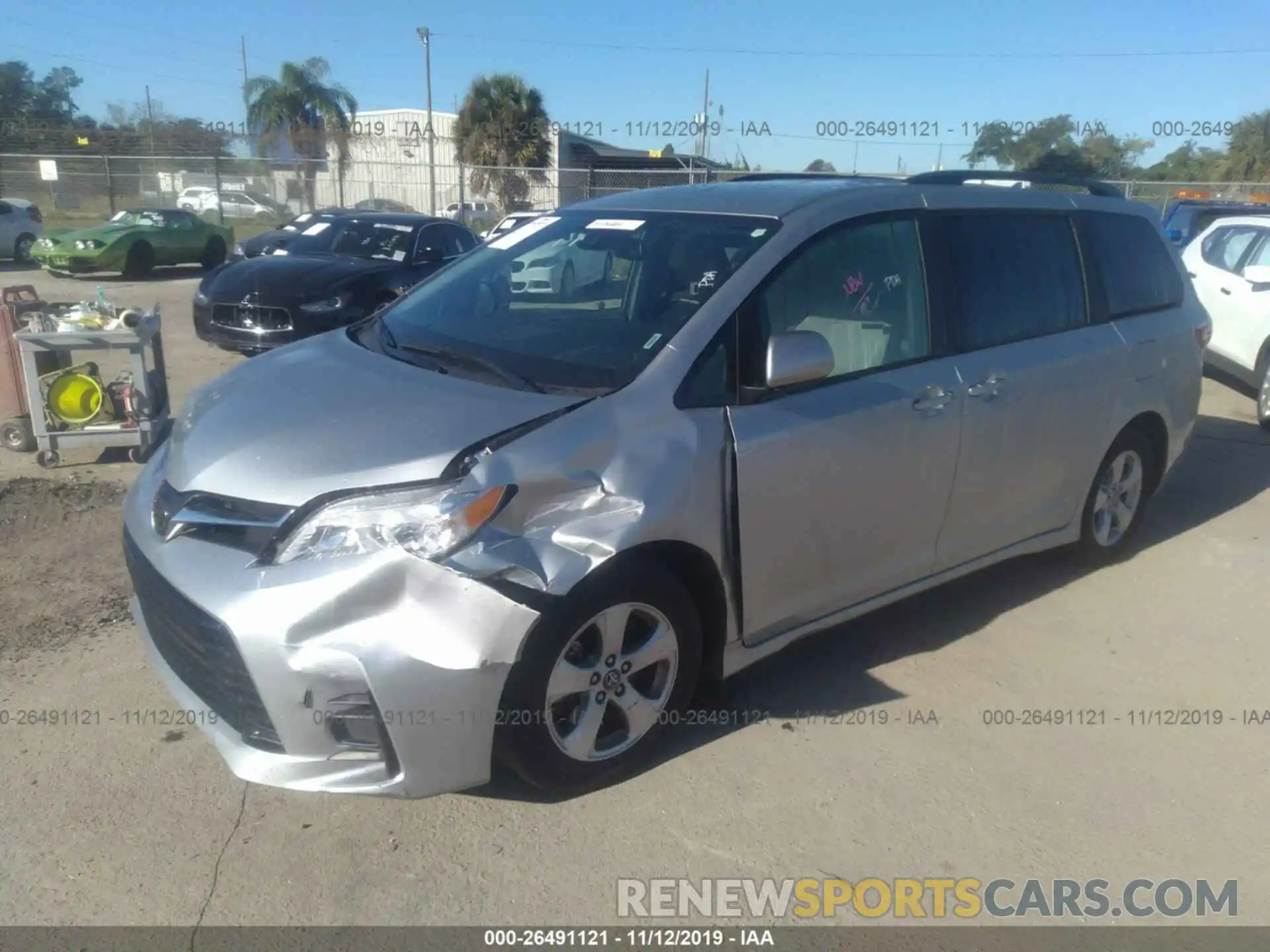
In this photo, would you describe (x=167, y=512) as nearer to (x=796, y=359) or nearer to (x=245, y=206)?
(x=796, y=359)

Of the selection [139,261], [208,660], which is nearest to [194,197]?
[139,261]

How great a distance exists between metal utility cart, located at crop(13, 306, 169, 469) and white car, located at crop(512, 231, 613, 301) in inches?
129

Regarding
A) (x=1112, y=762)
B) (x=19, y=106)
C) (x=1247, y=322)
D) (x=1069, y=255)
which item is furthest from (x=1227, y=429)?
(x=19, y=106)

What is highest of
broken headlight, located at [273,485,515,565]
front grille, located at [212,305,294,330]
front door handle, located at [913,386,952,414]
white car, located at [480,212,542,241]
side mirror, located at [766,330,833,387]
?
white car, located at [480,212,542,241]

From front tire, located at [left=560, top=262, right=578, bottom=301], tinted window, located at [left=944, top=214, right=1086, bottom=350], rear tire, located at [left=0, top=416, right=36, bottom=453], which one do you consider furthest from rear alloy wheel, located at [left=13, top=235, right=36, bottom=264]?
tinted window, located at [left=944, top=214, right=1086, bottom=350]

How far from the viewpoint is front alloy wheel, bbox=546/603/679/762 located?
3018 millimetres

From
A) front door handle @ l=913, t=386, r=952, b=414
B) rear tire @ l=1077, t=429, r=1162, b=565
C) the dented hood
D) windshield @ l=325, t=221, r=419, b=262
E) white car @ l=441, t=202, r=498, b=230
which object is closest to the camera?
the dented hood

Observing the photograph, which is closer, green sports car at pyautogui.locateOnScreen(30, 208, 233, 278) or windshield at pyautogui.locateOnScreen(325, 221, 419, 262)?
windshield at pyautogui.locateOnScreen(325, 221, 419, 262)

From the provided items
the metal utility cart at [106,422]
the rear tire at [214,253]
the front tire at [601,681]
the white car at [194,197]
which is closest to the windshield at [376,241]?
the metal utility cart at [106,422]

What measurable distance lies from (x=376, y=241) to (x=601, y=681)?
8793mm

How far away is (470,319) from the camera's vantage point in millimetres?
3830

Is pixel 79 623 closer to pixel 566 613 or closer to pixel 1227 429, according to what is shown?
pixel 566 613

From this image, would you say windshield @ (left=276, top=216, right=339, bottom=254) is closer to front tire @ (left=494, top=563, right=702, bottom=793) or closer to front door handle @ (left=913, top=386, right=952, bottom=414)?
front door handle @ (left=913, top=386, right=952, bottom=414)

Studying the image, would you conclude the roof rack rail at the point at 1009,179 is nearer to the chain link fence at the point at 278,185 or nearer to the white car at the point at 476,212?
the chain link fence at the point at 278,185
